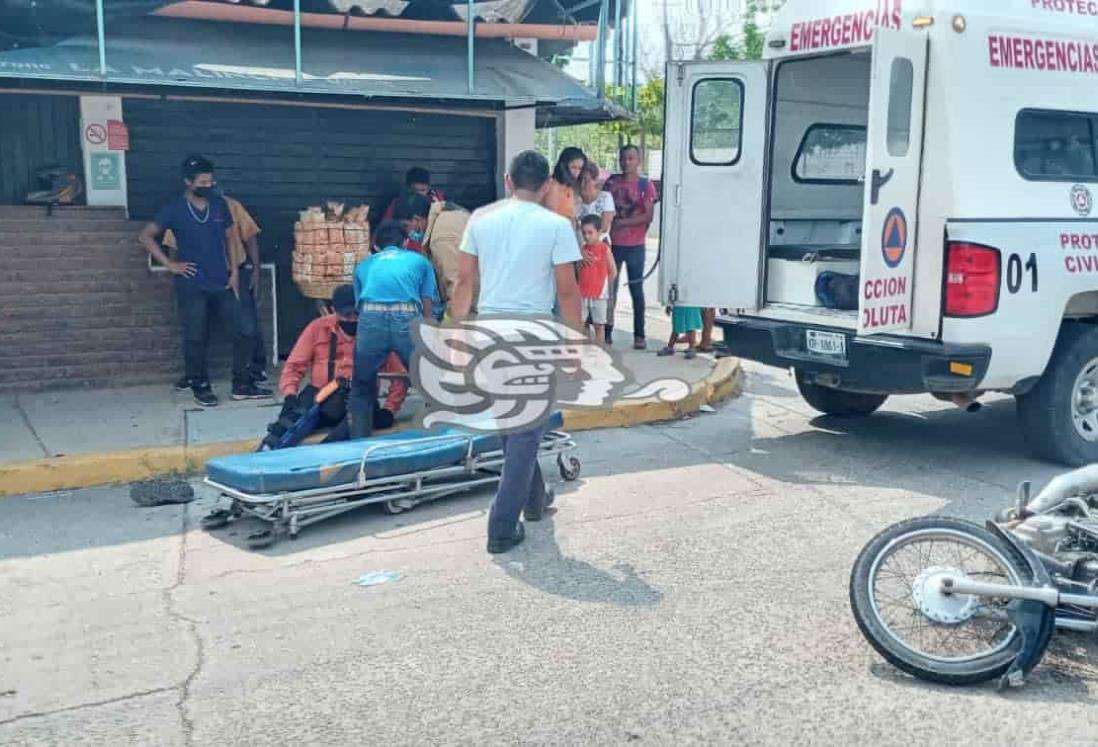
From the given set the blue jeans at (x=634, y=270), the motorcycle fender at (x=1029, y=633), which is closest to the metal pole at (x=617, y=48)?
the blue jeans at (x=634, y=270)

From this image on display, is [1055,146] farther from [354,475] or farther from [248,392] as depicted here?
[248,392]

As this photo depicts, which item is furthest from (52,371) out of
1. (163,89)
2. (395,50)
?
(395,50)

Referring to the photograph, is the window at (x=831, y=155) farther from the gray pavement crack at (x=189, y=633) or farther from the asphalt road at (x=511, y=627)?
the gray pavement crack at (x=189, y=633)

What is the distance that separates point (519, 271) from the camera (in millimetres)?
5352

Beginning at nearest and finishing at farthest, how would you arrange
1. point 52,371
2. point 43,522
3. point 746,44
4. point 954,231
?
point 43,522 → point 954,231 → point 52,371 → point 746,44

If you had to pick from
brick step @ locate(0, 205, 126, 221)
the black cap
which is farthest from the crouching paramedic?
brick step @ locate(0, 205, 126, 221)

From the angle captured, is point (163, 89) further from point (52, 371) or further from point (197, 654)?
point (197, 654)

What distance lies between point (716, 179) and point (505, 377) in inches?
89.9

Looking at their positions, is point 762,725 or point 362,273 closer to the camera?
point 762,725

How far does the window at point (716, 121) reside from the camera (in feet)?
25.2

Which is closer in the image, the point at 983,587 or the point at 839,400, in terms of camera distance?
the point at 983,587

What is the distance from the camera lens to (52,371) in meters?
8.48

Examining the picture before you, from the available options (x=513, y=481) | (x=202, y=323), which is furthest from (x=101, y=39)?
(x=513, y=481)

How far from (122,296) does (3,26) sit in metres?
2.17
